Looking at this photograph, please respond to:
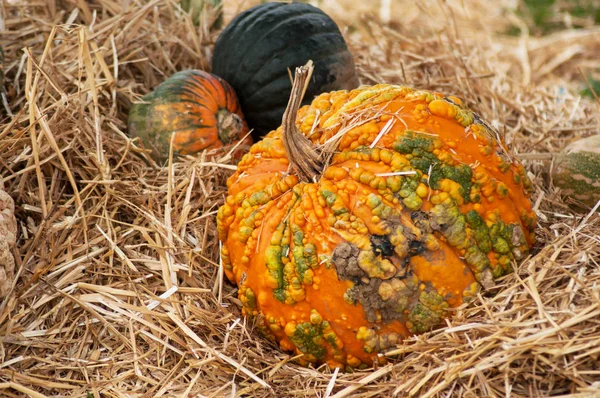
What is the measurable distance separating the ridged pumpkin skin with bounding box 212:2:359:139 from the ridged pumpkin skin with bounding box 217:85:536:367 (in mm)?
1144

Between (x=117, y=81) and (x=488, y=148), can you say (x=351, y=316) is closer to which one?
(x=488, y=148)

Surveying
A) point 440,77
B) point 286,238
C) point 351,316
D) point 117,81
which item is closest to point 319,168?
point 286,238

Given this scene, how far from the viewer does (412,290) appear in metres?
2.63

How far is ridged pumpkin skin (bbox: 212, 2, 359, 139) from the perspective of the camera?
400cm

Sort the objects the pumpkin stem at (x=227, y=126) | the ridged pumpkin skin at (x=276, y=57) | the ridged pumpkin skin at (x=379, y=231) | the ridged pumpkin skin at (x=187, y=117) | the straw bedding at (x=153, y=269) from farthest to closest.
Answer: the ridged pumpkin skin at (x=276, y=57)
the pumpkin stem at (x=227, y=126)
the ridged pumpkin skin at (x=187, y=117)
the ridged pumpkin skin at (x=379, y=231)
the straw bedding at (x=153, y=269)

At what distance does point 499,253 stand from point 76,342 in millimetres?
1917

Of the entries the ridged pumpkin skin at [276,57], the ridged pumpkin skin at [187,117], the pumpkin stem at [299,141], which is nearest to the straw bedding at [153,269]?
the ridged pumpkin skin at [187,117]

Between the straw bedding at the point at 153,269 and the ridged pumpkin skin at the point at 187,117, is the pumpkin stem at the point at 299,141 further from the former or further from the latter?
the ridged pumpkin skin at the point at 187,117

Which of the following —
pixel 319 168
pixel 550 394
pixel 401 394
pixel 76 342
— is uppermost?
pixel 319 168

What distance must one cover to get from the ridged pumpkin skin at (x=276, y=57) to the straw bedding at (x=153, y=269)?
0.54m

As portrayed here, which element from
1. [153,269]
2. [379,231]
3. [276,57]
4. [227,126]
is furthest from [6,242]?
[276,57]

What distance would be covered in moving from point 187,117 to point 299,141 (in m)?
1.19

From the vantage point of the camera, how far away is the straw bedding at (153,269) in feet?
8.02

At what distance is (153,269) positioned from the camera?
126 inches
